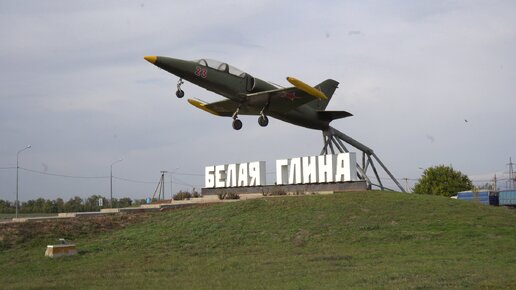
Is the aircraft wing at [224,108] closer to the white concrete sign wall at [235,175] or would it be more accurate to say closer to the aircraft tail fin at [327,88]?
the aircraft tail fin at [327,88]

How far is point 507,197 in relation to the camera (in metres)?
59.5

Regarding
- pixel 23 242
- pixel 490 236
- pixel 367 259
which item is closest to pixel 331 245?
pixel 367 259

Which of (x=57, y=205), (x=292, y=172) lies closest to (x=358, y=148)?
(x=292, y=172)

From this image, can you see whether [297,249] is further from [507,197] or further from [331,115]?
[507,197]

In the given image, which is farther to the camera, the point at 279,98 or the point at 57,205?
the point at 57,205

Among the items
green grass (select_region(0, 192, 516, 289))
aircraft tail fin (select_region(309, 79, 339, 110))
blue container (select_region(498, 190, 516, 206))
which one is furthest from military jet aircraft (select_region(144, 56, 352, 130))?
blue container (select_region(498, 190, 516, 206))

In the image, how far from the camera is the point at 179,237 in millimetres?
31156

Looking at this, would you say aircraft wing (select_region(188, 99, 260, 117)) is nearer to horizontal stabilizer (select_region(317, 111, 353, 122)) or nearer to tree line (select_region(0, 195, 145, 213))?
horizontal stabilizer (select_region(317, 111, 353, 122))

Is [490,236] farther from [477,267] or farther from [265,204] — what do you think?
[265,204]

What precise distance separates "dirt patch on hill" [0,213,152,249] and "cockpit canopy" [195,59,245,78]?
1247cm

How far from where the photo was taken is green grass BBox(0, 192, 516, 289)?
19.1 m

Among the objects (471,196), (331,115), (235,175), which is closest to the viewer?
→ (331,115)

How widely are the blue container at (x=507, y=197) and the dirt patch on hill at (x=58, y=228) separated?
124ft

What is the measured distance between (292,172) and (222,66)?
55.8ft
